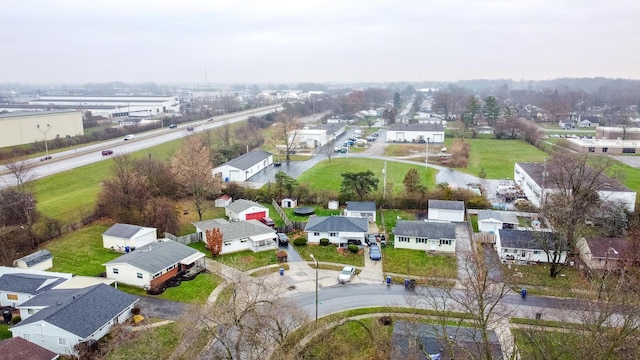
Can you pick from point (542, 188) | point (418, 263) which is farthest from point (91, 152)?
point (542, 188)

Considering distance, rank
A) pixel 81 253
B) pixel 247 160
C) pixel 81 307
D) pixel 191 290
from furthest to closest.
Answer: pixel 247 160 < pixel 81 253 < pixel 191 290 < pixel 81 307

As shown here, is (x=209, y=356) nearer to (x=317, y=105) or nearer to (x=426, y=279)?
(x=426, y=279)

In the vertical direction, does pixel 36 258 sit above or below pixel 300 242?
above

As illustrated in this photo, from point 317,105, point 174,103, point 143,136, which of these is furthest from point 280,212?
point 174,103

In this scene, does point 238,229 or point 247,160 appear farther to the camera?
point 247,160

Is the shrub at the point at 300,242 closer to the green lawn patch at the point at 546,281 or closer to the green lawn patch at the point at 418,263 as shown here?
the green lawn patch at the point at 418,263

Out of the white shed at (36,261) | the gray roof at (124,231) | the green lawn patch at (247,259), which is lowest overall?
the green lawn patch at (247,259)

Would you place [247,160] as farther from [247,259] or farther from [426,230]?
[426,230]

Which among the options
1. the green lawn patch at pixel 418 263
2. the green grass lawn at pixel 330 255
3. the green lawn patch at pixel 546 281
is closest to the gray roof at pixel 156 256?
the green grass lawn at pixel 330 255
